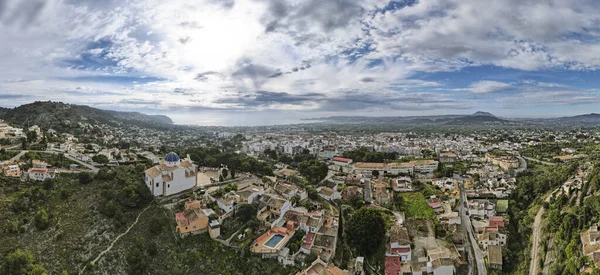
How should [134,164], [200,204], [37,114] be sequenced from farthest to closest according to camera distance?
[37,114] → [134,164] → [200,204]

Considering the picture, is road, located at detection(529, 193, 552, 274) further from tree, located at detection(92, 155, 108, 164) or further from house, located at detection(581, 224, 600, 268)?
tree, located at detection(92, 155, 108, 164)

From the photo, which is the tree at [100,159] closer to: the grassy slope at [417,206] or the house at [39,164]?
the house at [39,164]

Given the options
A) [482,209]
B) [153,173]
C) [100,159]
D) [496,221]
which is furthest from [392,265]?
[100,159]

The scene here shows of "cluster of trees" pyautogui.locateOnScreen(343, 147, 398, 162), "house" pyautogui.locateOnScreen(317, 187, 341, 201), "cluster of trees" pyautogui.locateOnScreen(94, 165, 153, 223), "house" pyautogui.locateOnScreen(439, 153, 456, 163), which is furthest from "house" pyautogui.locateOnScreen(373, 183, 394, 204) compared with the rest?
"house" pyautogui.locateOnScreen(439, 153, 456, 163)

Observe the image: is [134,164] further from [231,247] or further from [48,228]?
[231,247]

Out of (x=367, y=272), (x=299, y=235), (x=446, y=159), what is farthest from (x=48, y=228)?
(x=446, y=159)

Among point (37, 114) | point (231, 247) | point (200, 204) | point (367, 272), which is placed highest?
point (37, 114)

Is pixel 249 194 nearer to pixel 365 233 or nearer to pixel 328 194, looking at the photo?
pixel 328 194
